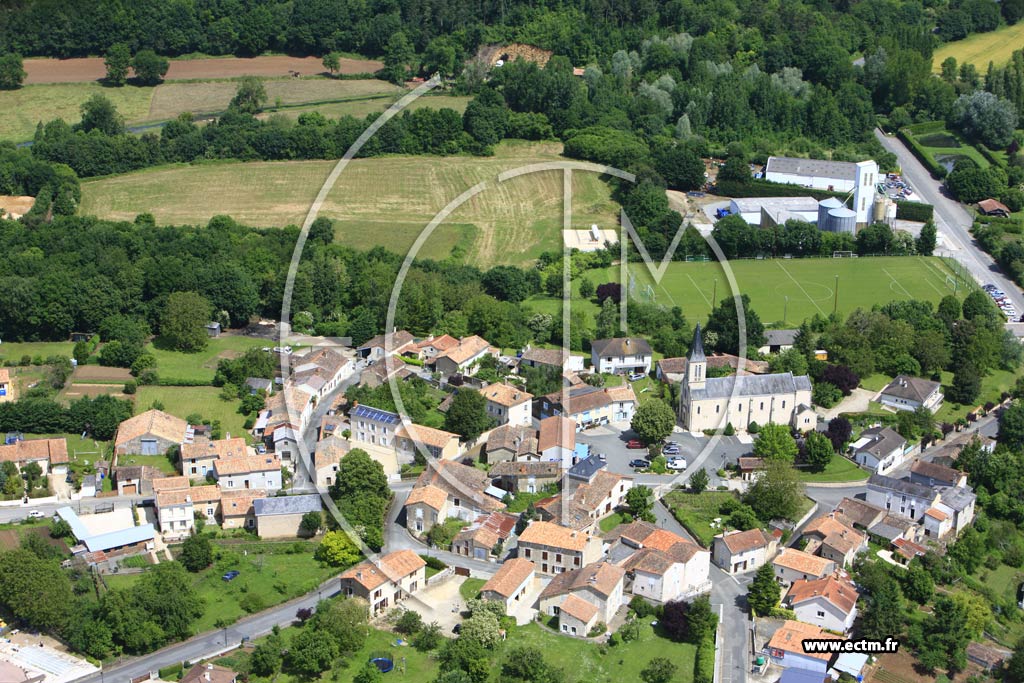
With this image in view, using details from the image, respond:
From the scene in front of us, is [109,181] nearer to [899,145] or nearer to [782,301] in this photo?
[782,301]

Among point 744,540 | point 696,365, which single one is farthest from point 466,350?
point 744,540

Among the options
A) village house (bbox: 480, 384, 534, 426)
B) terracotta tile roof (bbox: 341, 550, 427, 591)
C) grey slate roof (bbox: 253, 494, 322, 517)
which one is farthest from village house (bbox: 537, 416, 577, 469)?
grey slate roof (bbox: 253, 494, 322, 517)

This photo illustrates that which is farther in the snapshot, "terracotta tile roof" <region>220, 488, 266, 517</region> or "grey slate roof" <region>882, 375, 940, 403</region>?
"grey slate roof" <region>882, 375, 940, 403</region>

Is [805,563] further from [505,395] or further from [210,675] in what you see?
[210,675]

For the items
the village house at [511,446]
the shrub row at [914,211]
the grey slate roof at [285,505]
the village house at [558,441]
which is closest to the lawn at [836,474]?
the village house at [558,441]

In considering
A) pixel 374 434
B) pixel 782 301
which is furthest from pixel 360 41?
pixel 374 434

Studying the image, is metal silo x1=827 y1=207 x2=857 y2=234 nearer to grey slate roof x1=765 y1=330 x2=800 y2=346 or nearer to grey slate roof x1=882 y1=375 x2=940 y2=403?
grey slate roof x1=765 y1=330 x2=800 y2=346

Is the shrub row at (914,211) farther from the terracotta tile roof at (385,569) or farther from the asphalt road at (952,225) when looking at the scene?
the terracotta tile roof at (385,569)
